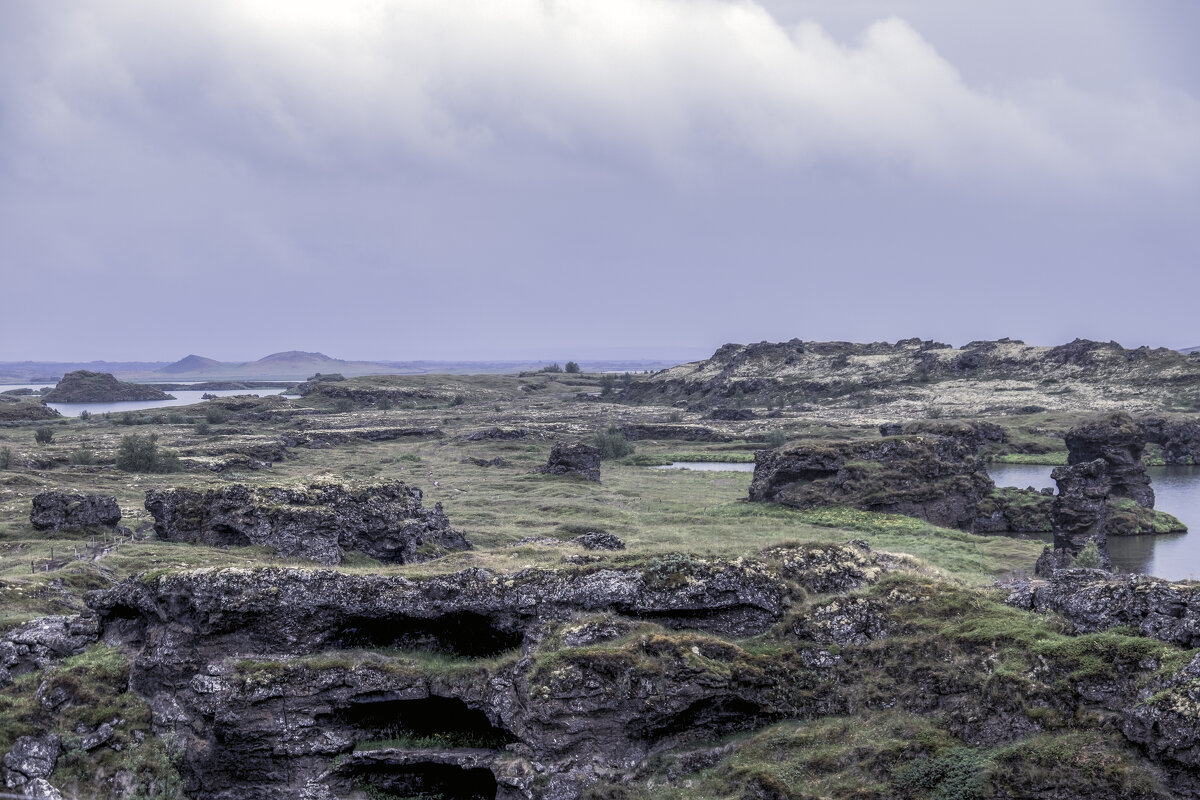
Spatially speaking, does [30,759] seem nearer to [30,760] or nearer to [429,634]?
[30,760]

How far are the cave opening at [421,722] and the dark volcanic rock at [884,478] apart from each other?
44610mm

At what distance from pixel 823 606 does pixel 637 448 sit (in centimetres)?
10236

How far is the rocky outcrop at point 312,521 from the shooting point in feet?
122

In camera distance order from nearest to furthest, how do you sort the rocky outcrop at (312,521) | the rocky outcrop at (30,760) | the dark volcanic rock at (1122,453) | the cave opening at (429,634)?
the rocky outcrop at (30,760), the cave opening at (429,634), the rocky outcrop at (312,521), the dark volcanic rock at (1122,453)

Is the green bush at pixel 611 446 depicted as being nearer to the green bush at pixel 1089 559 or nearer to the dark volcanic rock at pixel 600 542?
the green bush at pixel 1089 559

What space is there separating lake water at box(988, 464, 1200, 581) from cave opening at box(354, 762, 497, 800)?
39.8 metres

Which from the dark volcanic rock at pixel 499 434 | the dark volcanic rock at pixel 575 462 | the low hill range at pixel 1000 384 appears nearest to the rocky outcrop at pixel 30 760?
the dark volcanic rock at pixel 575 462

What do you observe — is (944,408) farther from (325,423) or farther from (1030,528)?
(325,423)

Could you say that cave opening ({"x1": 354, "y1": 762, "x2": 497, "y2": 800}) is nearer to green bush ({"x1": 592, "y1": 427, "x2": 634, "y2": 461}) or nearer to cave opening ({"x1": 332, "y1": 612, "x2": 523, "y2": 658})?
cave opening ({"x1": 332, "y1": 612, "x2": 523, "y2": 658})

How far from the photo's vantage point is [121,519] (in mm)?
48812

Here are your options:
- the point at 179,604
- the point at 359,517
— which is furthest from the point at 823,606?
the point at 359,517

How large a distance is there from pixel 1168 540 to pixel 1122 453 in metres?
8.99

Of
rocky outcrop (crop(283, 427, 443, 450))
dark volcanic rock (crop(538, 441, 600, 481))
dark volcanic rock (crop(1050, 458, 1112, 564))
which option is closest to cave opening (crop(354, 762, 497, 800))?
dark volcanic rock (crop(1050, 458, 1112, 564))

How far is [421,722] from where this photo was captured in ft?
75.0
